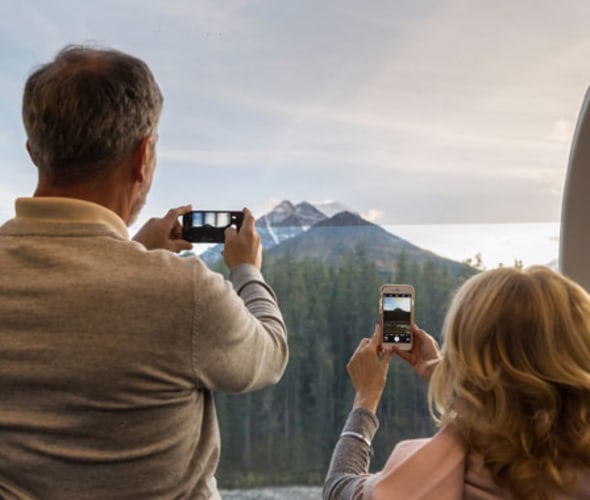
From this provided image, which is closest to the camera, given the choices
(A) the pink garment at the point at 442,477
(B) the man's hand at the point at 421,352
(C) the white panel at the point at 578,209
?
(A) the pink garment at the point at 442,477

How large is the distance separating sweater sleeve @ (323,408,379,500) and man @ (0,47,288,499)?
0.32 meters

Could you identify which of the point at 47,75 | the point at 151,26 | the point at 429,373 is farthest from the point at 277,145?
the point at 47,75

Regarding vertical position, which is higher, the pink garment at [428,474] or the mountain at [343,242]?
the mountain at [343,242]

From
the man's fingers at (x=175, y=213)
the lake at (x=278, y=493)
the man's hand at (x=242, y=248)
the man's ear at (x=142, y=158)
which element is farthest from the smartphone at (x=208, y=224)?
the lake at (x=278, y=493)

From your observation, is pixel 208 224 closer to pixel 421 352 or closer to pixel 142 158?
pixel 142 158

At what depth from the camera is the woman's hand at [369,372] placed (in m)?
1.42

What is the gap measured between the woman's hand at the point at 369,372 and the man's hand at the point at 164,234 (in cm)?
48

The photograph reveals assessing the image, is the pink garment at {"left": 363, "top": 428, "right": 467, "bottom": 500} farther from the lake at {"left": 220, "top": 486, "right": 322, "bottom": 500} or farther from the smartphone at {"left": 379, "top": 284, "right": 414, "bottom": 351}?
the lake at {"left": 220, "top": 486, "right": 322, "bottom": 500}

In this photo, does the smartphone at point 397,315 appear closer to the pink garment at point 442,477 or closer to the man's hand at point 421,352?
the man's hand at point 421,352

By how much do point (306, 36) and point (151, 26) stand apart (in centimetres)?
43

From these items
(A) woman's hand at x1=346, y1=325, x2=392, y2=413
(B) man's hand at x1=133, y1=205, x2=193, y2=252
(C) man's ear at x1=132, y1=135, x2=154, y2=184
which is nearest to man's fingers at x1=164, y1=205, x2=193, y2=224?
(B) man's hand at x1=133, y1=205, x2=193, y2=252

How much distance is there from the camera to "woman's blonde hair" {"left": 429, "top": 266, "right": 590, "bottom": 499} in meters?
0.96

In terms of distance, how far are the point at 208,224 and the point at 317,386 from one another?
633 mm

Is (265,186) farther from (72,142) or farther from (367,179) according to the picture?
(72,142)
